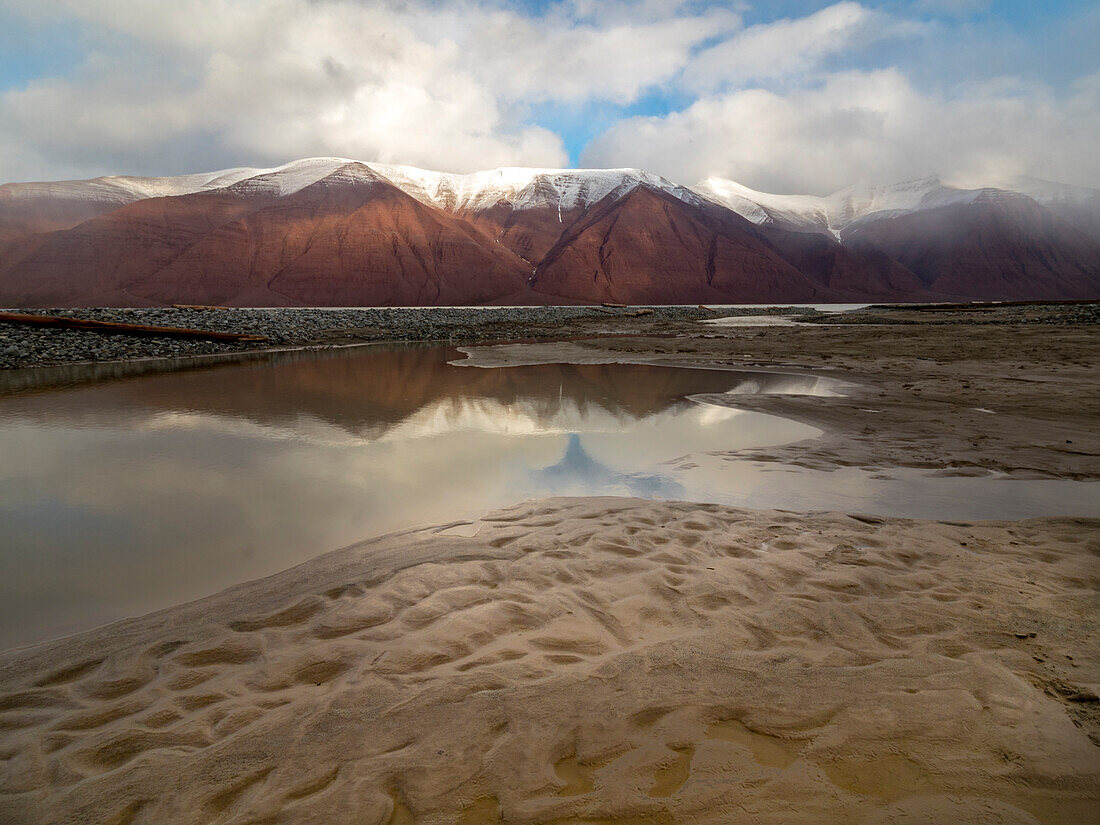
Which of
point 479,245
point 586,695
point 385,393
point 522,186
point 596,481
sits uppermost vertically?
point 522,186

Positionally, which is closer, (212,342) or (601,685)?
(601,685)

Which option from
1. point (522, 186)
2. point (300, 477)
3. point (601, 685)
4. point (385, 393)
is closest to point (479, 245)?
point (522, 186)

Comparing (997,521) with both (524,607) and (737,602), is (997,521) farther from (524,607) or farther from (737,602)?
(524,607)

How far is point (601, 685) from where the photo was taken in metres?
2.76

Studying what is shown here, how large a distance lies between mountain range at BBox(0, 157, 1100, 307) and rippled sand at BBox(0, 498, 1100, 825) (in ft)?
325

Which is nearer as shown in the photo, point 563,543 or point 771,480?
point 563,543

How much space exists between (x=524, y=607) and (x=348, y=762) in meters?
1.39

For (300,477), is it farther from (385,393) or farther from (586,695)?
(385,393)

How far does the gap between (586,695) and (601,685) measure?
0.11 meters

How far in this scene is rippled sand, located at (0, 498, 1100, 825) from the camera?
82.7 inches

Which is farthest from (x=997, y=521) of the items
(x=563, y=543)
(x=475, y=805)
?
(x=475, y=805)

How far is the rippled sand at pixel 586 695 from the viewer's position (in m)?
2.10

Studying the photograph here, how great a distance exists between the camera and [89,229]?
309 ft

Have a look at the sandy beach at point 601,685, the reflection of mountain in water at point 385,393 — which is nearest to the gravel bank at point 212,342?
the reflection of mountain in water at point 385,393
